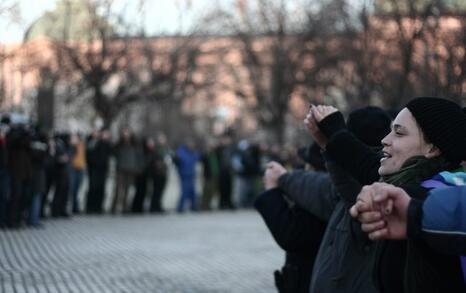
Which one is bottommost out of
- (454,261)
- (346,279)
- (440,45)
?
(346,279)

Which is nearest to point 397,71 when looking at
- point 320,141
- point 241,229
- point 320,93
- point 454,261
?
point 241,229

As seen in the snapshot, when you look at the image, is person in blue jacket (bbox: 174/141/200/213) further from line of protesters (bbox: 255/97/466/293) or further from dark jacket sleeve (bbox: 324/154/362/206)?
dark jacket sleeve (bbox: 324/154/362/206)

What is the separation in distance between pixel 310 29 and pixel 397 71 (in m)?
9.63

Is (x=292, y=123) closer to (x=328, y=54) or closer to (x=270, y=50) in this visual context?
(x=270, y=50)

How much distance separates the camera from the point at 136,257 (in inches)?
518

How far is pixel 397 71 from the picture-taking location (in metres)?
24.7

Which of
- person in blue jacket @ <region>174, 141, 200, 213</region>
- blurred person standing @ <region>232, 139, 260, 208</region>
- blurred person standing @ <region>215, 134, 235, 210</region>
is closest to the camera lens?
person in blue jacket @ <region>174, 141, 200, 213</region>

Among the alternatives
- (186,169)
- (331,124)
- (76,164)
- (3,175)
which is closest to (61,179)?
(76,164)

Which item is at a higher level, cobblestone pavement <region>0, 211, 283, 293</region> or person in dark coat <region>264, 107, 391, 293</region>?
person in dark coat <region>264, 107, 391, 293</region>

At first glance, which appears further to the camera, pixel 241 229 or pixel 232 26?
pixel 232 26

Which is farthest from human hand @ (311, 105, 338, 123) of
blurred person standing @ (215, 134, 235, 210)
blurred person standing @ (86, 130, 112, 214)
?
blurred person standing @ (215, 134, 235, 210)

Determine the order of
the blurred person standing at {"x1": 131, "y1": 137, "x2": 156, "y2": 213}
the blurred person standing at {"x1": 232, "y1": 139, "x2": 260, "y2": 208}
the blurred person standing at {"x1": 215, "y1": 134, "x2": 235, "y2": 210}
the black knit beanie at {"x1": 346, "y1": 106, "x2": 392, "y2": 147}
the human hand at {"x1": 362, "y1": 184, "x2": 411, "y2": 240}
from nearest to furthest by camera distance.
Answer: the human hand at {"x1": 362, "y1": 184, "x2": 411, "y2": 240} < the black knit beanie at {"x1": 346, "y1": 106, "x2": 392, "y2": 147} < the blurred person standing at {"x1": 131, "y1": 137, "x2": 156, "y2": 213} < the blurred person standing at {"x1": 215, "y1": 134, "x2": 235, "y2": 210} < the blurred person standing at {"x1": 232, "y1": 139, "x2": 260, "y2": 208}

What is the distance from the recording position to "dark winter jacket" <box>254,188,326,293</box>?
579cm

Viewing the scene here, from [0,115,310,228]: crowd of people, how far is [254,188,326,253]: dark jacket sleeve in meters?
8.07
